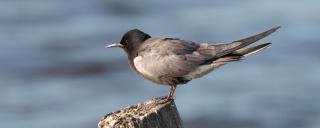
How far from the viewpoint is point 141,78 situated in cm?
1867

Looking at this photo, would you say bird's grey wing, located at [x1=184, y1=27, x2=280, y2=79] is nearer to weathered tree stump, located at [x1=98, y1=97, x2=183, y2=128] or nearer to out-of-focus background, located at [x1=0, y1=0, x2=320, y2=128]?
weathered tree stump, located at [x1=98, y1=97, x2=183, y2=128]

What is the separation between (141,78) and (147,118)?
36.0 feet

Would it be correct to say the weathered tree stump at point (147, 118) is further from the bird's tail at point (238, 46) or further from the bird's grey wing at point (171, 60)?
the bird's grey wing at point (171, 60)

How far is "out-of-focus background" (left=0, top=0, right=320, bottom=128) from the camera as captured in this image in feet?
58.3

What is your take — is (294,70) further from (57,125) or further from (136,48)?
(136,48)

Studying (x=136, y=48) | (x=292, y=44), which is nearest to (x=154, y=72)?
(x=136, y=48)

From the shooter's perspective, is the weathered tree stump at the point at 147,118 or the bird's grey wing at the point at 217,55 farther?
the bird's grey wing at the point at 217,55

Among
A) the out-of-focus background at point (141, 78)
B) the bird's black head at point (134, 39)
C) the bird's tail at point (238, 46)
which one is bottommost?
the bird's tail at point (238, 46)

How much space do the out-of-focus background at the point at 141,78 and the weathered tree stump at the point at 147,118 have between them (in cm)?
858

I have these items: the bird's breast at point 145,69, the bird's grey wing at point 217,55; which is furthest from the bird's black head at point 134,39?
the bird's grey wing at point 217,55

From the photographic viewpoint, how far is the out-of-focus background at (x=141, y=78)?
58.3 ft

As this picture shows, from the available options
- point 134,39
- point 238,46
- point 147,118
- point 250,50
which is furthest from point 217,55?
point 147,118

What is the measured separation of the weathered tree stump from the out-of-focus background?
858 cm

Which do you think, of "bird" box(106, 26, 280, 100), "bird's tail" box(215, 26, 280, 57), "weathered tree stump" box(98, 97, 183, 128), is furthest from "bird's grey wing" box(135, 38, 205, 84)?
"weathered tree stump" box(98, 97, 183, 128)
